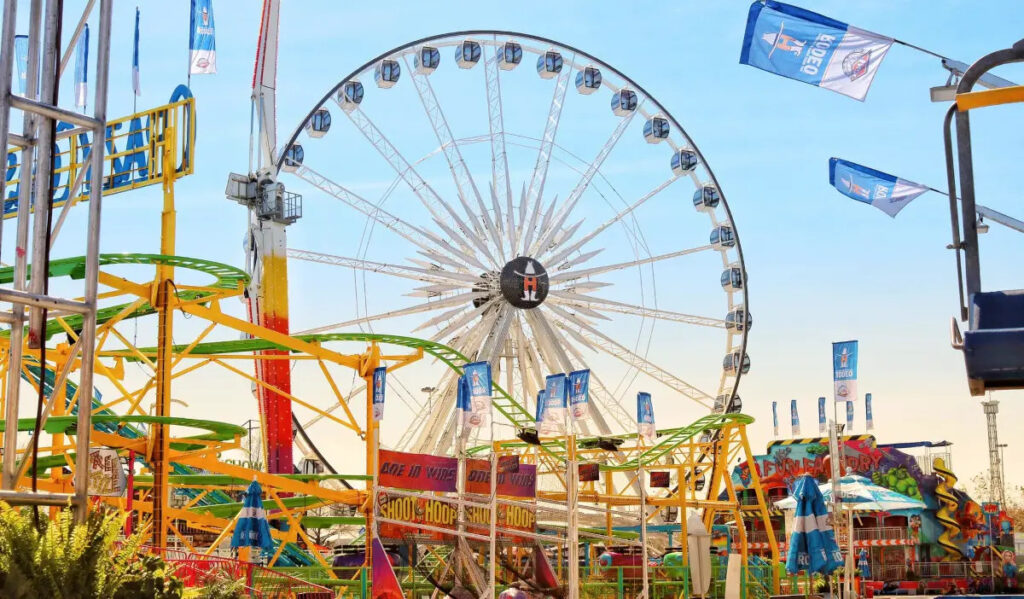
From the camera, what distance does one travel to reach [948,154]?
548 cm

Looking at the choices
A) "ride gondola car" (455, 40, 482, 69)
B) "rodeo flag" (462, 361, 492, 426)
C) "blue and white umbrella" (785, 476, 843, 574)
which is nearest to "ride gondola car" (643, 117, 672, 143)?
"ride gondola car" (455, 40, 482, 69)

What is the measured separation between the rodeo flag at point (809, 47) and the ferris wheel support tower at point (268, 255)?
23991 millimetres

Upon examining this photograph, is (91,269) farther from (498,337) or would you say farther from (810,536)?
(498,337)

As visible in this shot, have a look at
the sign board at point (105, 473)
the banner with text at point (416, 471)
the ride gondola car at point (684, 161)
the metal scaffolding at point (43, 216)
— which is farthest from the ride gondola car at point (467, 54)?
the metal scaffolding at point (43, 216)

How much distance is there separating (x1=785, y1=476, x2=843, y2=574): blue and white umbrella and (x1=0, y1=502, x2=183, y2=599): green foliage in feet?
44.9

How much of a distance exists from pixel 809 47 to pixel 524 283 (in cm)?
2253

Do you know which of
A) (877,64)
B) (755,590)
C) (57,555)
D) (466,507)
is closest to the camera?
(57,555)

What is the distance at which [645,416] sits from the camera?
2630 cm

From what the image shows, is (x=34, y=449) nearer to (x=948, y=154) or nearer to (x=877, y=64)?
(x=948, y=154)

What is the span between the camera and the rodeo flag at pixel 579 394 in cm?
2326

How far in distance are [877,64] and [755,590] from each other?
14842mm

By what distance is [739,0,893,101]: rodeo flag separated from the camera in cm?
1312

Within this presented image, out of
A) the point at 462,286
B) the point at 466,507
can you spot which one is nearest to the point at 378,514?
the point at 466,507

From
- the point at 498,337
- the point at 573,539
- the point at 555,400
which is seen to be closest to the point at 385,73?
the point at 498,337
